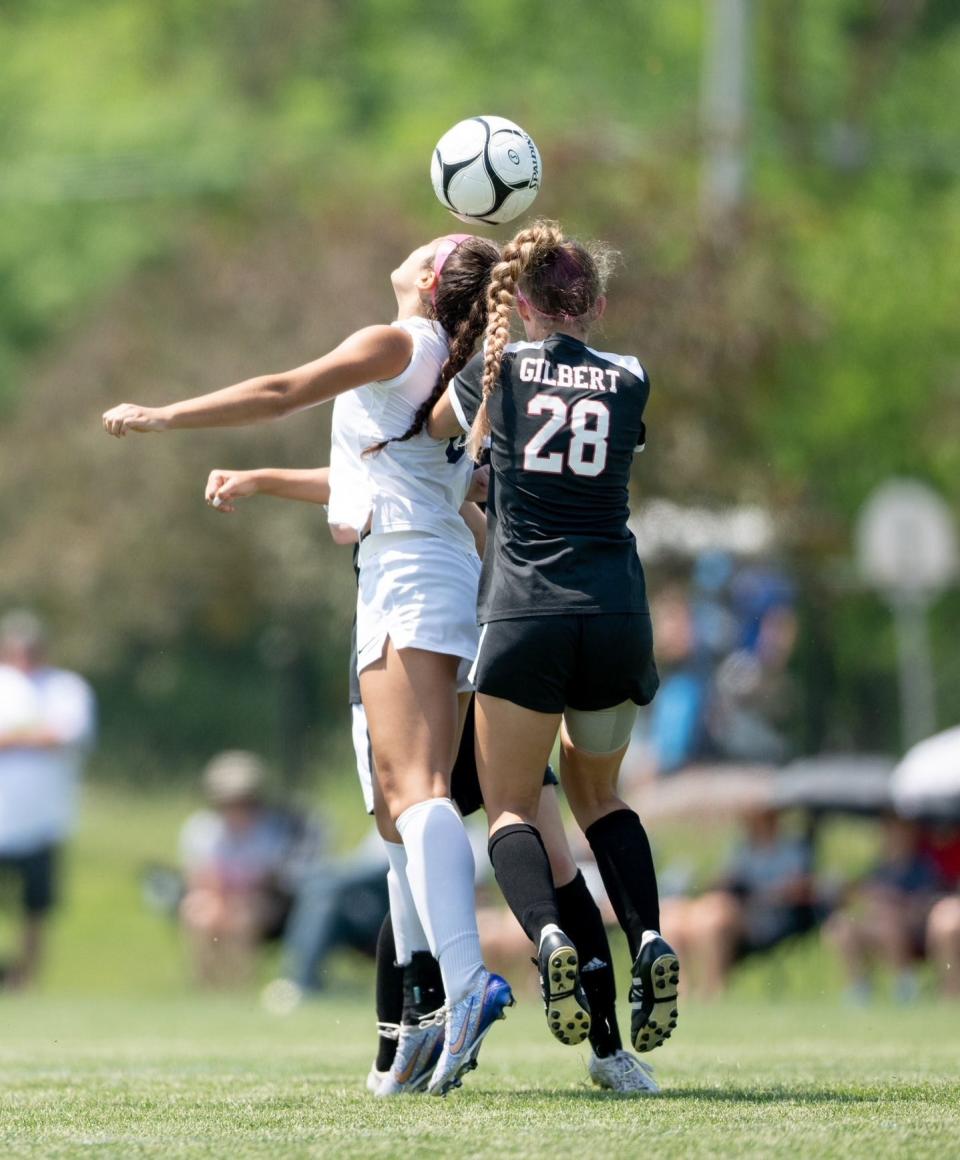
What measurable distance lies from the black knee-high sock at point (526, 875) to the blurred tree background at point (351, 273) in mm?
10233

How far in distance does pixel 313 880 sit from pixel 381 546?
7.93 metres

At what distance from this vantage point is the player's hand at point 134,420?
5.18 metres

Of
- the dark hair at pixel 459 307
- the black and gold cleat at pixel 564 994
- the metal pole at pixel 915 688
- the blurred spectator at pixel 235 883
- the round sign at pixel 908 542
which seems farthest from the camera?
the metal pole at pixel 915 688

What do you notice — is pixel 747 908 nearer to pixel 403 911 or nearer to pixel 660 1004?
pixel 403 911

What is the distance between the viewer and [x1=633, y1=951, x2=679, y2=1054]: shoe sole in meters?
5.09

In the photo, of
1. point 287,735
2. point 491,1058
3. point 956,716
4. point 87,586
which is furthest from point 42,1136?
point 87,586

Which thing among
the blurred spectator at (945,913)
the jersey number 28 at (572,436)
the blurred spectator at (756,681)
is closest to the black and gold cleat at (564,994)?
the jersey number 28 at (572,436)

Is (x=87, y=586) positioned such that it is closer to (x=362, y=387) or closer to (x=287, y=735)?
(x=287, y=735)

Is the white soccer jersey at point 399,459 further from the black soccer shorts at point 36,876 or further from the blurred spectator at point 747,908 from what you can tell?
the black soccer shorts at point 36,876

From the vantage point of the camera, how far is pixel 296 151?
3044cm

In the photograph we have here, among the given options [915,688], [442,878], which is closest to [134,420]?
[442,878]

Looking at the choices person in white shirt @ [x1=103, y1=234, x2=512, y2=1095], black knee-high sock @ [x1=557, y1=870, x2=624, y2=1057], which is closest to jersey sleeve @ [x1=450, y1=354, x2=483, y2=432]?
person in white shirt @ [x1=103, y1=234, x2=512, y2=1095]

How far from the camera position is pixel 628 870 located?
5410 millimetres

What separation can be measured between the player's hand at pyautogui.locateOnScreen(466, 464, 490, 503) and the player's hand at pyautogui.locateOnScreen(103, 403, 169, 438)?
0.92 metres
